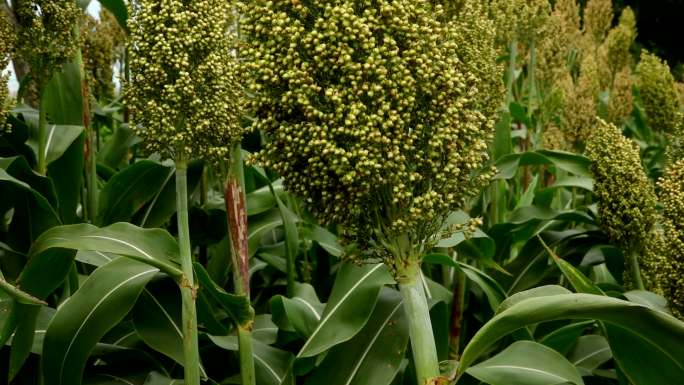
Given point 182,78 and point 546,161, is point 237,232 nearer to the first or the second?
point 182,78

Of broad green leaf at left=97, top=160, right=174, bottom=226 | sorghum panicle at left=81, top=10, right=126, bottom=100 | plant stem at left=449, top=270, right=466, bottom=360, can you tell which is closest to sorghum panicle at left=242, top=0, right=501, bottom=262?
plant stem at left=449, top=270, right=466, bottom=360

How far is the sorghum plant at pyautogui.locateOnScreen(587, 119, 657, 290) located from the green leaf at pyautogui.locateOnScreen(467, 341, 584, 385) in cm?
104

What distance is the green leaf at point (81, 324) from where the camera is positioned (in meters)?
2.67

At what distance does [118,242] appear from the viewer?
2613 millimetres

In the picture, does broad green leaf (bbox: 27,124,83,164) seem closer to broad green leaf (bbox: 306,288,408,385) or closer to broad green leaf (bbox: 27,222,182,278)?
broad green leaf (bbox: 27,222,182,278)

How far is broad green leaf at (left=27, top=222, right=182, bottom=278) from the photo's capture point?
96.1 inches

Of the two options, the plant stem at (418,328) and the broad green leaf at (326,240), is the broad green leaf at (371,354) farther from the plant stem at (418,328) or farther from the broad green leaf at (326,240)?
the broad green leaf at (326,240)

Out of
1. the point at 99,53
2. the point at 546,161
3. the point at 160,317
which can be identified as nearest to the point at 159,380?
the point at 160,317

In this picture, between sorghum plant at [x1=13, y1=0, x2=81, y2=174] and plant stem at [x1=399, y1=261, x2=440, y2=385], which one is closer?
plant stem at [x1=399, y1=261, x2=440, y2=385]

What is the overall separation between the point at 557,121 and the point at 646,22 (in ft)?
47.3

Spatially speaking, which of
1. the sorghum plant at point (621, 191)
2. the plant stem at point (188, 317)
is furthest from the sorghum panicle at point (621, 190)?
the plant stem at point (188, 317)

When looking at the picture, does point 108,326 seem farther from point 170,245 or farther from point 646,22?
point 646,22

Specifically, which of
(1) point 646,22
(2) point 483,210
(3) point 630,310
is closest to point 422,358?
(3) point 630,310

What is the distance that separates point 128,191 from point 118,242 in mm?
1076
